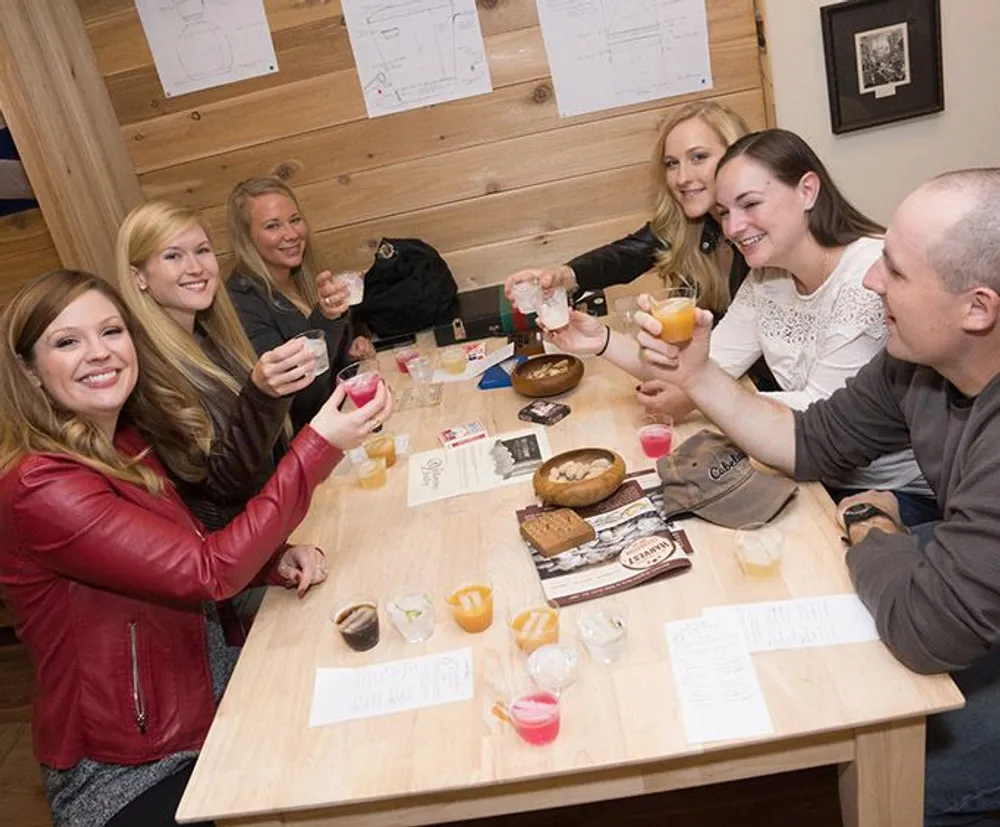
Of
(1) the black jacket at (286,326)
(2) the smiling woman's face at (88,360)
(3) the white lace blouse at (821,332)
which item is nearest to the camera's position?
(2) the smiling woman's face at (88,360)

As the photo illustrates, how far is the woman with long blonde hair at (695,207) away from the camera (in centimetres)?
275

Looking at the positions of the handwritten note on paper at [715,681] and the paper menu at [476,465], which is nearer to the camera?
the handwritten note on paper at [715,681]

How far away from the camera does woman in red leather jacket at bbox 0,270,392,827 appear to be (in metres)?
1.55

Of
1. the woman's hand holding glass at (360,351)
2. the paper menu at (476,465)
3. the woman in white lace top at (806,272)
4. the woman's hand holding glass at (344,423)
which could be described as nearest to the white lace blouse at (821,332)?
the woman in white lace top at (806,272)

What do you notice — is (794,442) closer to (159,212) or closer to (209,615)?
(209,615)

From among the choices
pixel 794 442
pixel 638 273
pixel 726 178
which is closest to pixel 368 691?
pixel 794 442

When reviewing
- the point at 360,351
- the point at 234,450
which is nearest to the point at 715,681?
the point at 234,450

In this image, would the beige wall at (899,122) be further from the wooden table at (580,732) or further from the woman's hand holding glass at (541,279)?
the wooden table at (580,732)

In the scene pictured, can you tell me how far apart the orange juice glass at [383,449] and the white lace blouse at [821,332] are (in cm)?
98

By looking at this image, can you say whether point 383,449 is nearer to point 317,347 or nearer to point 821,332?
point 317,347

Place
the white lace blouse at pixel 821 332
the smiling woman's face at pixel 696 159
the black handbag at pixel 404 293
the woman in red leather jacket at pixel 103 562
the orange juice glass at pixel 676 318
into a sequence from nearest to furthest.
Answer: the woman in red leather jacket at pixel 103 562
the orange juice glass at pixel 676 318
the white lace blouse at pixel 821 332
the smiling woman's face at pixel 696 159
the black handbag at pixel 404 293

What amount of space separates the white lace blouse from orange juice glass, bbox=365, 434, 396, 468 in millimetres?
982

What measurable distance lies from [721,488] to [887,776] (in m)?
0.57

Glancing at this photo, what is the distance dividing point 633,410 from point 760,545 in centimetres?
79
